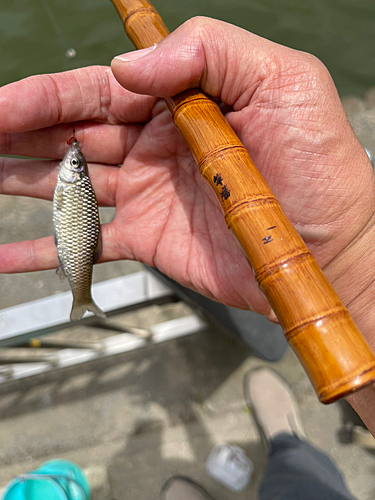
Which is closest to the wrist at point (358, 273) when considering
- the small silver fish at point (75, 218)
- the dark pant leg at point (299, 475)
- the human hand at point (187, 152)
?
the human hand at point (187, 152)

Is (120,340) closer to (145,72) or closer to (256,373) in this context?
(256,373)

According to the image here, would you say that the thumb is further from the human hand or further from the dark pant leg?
the dark pant leg

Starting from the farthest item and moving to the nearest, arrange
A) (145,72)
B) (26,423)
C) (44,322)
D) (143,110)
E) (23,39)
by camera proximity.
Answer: (23,39) → (26,423) → (44,322) → (143,110) → (145,72)

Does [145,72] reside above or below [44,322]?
above

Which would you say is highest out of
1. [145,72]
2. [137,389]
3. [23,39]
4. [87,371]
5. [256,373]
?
[23,39]

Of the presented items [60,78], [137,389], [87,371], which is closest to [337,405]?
[137,389]

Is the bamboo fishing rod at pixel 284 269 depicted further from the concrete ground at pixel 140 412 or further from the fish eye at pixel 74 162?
the concrete ground at pixel 140 412

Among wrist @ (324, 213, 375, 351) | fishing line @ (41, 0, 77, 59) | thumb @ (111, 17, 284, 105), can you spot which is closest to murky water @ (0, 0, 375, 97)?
fishing line @ (41, 0, 77, 59)
